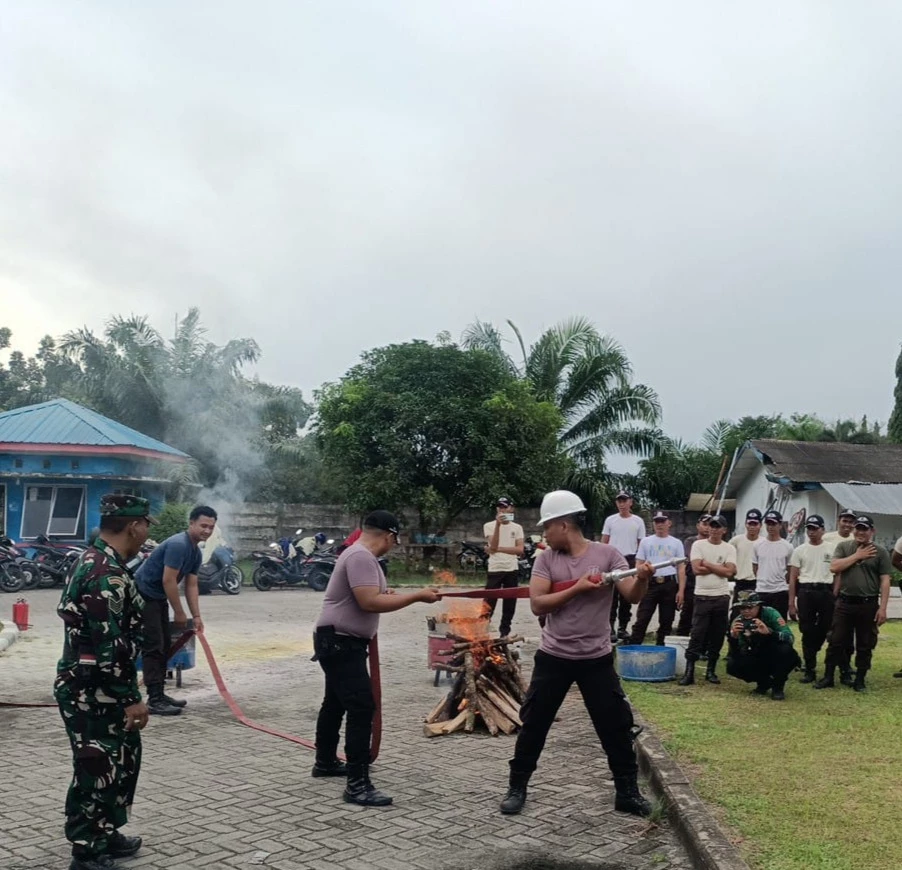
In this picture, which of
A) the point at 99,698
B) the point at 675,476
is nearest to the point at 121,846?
the point at 99,698

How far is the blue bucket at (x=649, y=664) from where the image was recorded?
943cm

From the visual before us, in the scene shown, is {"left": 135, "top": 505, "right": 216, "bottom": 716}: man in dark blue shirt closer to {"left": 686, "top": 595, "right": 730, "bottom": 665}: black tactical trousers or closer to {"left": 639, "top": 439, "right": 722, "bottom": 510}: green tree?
{"left": 686, "top": 595, "right": 730, "bottom": 665}: black tactical trousers

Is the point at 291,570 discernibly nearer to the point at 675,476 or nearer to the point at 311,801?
the point at 675,476

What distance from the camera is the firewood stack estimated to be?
7438 millimetres

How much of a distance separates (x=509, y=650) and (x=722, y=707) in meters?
1.91

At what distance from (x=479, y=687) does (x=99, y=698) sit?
3.84 m

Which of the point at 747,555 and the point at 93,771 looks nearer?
the point at 93,771

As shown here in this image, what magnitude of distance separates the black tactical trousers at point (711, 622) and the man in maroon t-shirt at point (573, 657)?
4.38 meters

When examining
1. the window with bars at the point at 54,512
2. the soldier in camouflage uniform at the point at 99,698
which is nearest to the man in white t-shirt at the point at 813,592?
the soldier in camouflage uniform at the point at 99,698

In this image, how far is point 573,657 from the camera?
17.2 ft

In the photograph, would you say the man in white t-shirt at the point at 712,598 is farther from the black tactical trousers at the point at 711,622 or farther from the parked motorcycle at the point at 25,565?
the parked motorcycle at the point at 25,565

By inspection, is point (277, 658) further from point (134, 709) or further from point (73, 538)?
point (73, 538)

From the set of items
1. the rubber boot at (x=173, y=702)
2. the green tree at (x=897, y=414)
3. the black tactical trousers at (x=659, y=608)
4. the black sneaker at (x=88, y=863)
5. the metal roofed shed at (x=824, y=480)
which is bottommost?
the rubber boot at (x=173, y=702)

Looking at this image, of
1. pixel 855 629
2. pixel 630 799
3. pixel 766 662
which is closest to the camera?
pixel 630 799
